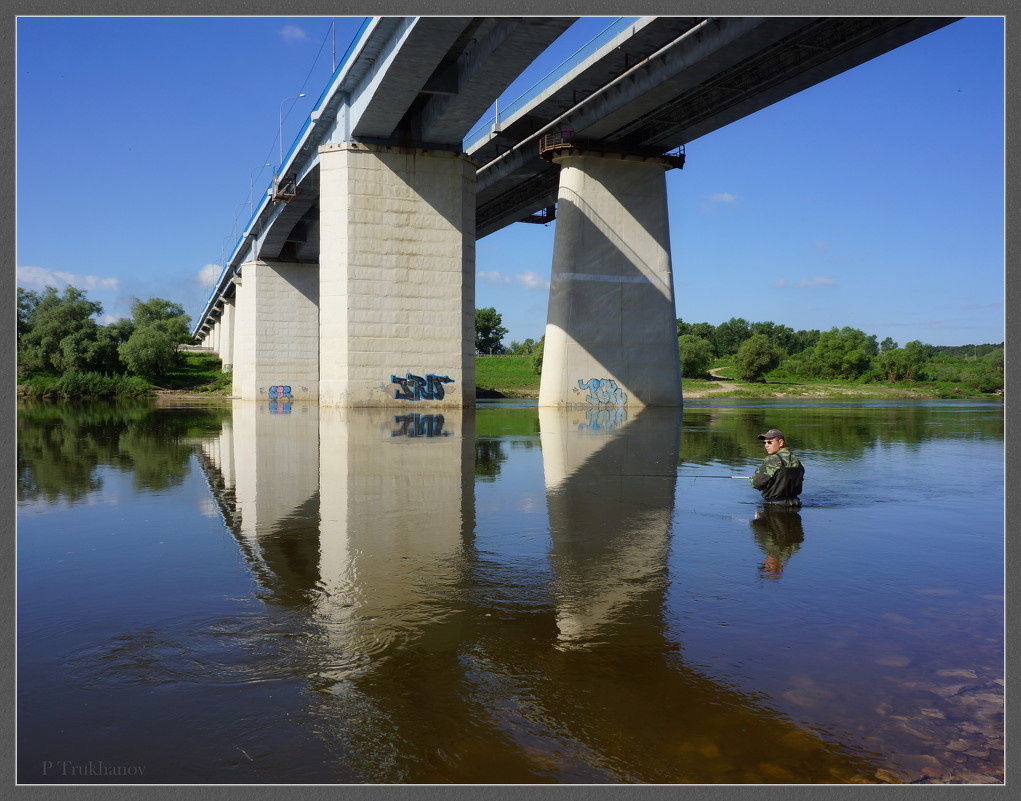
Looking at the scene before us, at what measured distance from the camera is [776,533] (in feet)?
26.8

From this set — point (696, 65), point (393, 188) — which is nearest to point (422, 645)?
point (696, 65)

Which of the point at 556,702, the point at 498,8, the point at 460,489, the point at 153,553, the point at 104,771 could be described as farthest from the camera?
the point at 460,489

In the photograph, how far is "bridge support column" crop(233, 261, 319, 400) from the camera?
214 ft

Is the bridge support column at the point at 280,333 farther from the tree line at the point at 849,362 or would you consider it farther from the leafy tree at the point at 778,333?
the leafy tree at the point at 778,333

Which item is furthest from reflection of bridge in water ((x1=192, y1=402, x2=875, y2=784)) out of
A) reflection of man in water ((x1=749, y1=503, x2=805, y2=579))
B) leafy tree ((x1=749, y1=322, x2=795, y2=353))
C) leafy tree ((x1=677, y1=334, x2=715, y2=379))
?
leafy tree ((x1=749, y1=322, x2=795, y2=353))

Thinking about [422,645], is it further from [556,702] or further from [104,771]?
[104,771]

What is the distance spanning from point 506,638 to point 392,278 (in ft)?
107

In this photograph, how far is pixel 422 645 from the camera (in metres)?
4.46

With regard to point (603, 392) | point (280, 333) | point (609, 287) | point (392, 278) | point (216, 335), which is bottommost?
point (603, 392)

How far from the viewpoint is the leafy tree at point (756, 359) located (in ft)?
340

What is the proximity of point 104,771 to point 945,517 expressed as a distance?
8864 millimetres

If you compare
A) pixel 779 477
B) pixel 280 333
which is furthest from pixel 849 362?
pixel 779 477

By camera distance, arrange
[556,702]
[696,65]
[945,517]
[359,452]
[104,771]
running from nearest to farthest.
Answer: [104,771] < [556,702] < [945,517] < [359,452] < [696,65]

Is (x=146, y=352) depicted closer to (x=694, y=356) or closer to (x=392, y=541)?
(x=694, y=356)
